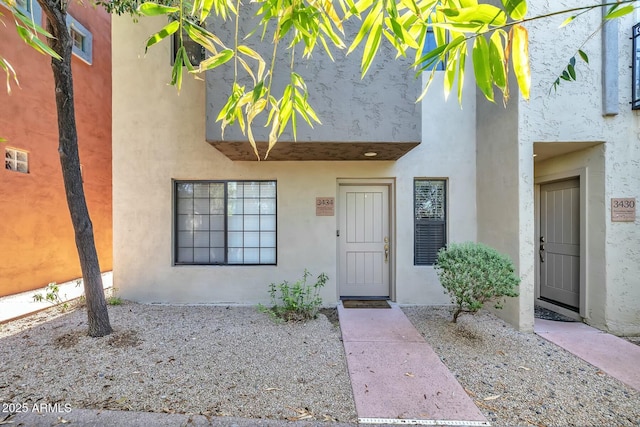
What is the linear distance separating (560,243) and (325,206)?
14.1ft

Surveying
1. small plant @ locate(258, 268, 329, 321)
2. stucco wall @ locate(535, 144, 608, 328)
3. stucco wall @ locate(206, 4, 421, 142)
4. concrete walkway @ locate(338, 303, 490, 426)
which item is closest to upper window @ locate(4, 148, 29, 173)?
stucco wall @ locate(206, 4, 421, 142)

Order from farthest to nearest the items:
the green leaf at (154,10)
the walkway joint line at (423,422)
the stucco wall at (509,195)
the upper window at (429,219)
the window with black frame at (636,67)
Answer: the upper window at (429,219), the stucco wall at (509,195), the window with black frame at (636,67), the walkway joint line at (423,422), the green leaf at (154,10)

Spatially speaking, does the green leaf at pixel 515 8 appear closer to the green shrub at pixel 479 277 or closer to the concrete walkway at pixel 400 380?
the concrete walkway at pixel 400 380

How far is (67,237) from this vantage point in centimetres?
759

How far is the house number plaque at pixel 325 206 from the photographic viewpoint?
570 cm

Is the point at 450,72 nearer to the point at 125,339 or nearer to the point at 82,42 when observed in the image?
the point at 125,339

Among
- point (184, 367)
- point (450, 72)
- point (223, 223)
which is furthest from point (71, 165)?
point (450, 72)

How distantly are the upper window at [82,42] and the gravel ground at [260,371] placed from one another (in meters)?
6.89

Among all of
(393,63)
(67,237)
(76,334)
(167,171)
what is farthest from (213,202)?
(67,237)

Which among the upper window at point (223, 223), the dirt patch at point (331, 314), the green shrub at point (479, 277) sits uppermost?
the upper window at point (223, 223)

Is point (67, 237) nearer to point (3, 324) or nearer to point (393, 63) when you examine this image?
point (3, 324)

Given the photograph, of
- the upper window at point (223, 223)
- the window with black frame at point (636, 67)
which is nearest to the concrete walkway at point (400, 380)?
the upper window at point (223, 223)

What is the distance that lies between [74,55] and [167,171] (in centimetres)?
491

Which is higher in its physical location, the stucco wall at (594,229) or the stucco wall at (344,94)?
the stucco wall at (344,94)
